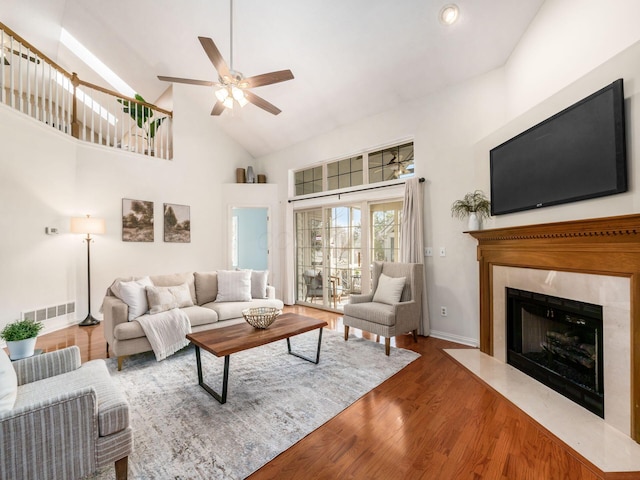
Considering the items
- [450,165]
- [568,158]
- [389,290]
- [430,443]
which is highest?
[450,165]

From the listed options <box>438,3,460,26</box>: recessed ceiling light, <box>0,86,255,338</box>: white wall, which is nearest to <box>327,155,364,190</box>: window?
<box>0,86,255,338</box>: white wall

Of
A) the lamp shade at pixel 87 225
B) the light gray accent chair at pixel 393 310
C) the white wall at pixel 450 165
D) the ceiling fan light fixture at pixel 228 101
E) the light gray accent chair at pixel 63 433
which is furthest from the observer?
the lamp shade at pixel 87 225

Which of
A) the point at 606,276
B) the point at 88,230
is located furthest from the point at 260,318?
the point at 88,230

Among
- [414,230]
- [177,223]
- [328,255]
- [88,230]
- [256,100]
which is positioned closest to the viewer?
[256,100]

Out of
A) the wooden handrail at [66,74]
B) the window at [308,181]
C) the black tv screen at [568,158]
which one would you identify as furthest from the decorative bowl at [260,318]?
the wooden handrail at [66,74]

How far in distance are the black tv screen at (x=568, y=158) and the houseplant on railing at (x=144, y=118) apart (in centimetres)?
573

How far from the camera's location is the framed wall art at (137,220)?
4.93 m

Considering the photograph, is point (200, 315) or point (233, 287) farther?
point (233, 287)

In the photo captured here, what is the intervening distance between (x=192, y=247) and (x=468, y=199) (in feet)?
16.5

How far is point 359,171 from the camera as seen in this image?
15.9 feet

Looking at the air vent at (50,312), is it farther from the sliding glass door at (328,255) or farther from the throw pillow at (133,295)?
the sliding glass door at (328,255)

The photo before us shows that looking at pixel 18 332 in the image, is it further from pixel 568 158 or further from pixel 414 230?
pixel 568 158

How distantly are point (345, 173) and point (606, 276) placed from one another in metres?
3.76

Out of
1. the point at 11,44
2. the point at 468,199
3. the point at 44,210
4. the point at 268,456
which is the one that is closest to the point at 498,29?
the point at 468,199
